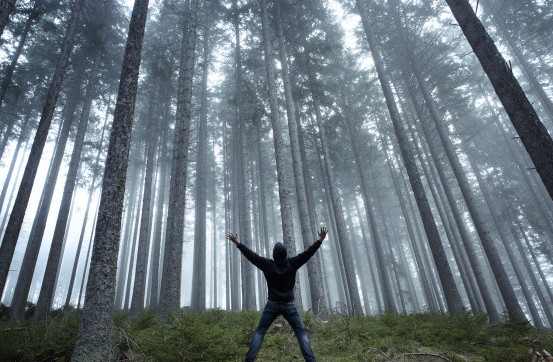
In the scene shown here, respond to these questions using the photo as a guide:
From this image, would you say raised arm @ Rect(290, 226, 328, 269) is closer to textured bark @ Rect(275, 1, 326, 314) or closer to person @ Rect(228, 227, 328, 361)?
person @ Rect(228, 227, 328, 361)

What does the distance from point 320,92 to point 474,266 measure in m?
11.3

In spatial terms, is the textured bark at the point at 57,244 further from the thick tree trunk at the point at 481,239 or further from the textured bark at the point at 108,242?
the thick tree trunk at the point at 481,239

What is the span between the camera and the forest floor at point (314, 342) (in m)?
4.33

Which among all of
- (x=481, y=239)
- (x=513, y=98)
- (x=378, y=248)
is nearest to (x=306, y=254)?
(x=513, y=98)

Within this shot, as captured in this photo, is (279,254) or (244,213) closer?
(279,254)

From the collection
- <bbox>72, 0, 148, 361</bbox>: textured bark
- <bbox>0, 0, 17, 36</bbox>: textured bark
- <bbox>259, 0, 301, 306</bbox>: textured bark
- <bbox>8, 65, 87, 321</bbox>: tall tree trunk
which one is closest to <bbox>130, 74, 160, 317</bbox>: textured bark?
<bbox>8, 65, 87, 321</bbox>: tall tree trunk

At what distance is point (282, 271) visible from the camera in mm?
4203

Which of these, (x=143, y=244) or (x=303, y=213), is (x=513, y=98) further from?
(x=143, y=244)

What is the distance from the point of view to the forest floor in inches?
171

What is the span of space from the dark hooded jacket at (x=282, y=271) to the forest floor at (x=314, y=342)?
133cm

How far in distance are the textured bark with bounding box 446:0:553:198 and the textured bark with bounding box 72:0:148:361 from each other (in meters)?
7.87

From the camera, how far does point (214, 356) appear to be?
170 inches

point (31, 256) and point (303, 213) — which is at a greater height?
point (303, 213)

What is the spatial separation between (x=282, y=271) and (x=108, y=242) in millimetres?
3445
